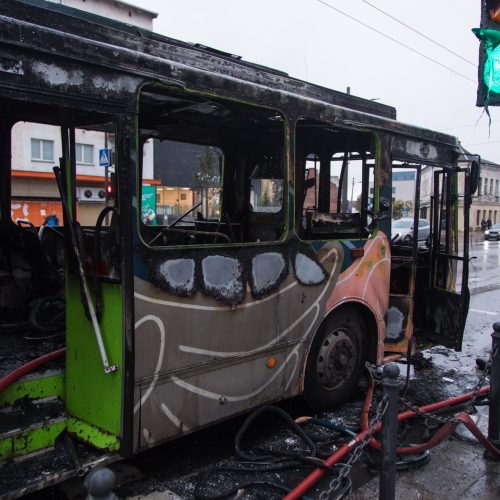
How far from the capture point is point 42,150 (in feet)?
12.5

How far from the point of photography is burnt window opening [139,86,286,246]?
4.32 metres

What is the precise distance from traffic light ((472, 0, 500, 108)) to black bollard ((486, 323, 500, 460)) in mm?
2236

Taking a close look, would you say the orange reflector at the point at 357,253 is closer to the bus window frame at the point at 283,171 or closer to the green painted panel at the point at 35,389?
the bus window frame at the point at 283,171

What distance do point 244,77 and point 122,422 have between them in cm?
290

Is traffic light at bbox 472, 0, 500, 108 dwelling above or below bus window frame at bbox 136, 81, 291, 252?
above

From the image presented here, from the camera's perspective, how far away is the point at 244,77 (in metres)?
4.28

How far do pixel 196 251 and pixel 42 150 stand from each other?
4.87 feet

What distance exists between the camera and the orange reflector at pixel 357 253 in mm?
4742

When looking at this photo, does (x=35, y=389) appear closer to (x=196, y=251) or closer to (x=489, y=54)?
(x=196, y=251)

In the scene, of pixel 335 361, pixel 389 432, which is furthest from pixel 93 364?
pixel 335 361

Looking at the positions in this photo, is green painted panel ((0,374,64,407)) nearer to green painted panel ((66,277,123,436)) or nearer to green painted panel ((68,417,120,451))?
green painted panel ((66,277,123,436))

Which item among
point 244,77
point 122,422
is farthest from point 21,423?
point 244,77

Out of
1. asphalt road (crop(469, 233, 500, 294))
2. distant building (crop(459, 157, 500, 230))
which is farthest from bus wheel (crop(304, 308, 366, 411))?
distant building (crop(459, 157, 500, 230))

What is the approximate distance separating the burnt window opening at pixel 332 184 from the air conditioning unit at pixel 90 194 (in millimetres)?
1745
